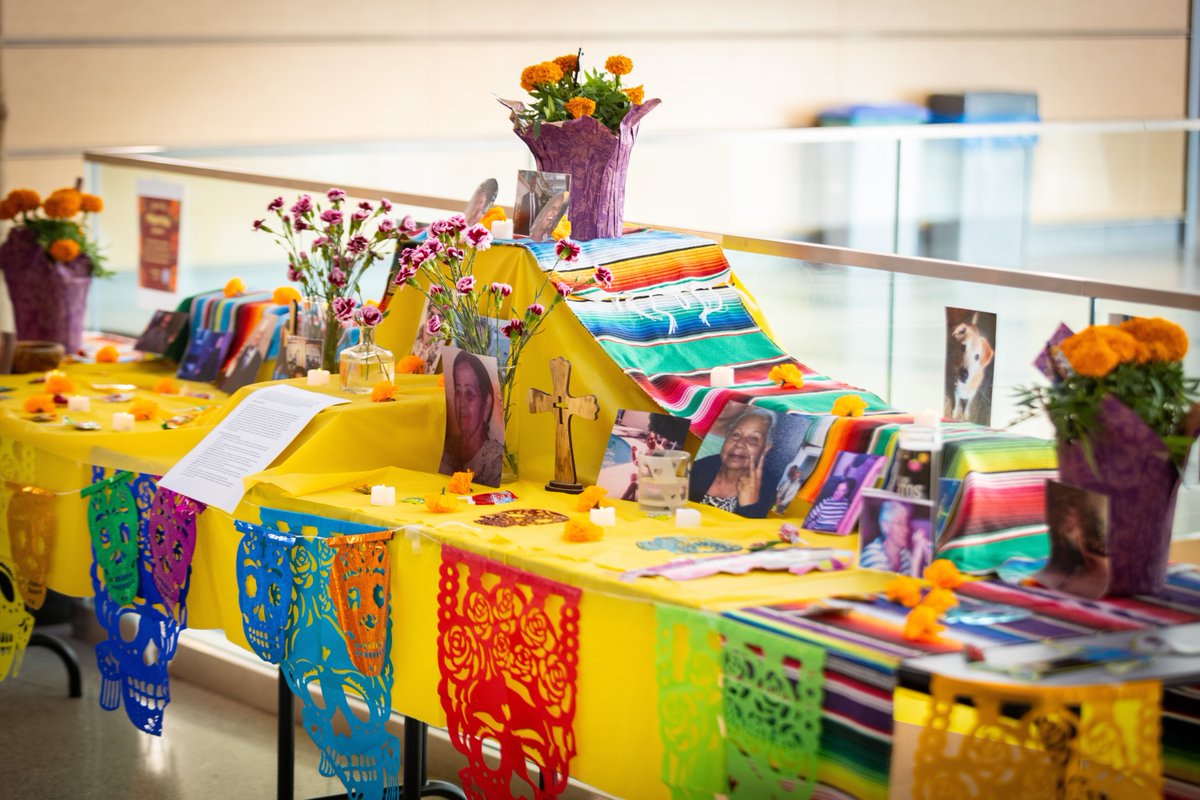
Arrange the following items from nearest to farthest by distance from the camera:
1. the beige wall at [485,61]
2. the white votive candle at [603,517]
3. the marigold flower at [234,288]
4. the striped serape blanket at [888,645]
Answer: the striped serape blanket at [888,645] → the white votive candle at [603,517] → the marigold flower at [234,288] → the beige wall at [485,61]

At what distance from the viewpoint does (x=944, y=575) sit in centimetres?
217

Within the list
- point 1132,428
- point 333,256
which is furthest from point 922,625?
point 333,256

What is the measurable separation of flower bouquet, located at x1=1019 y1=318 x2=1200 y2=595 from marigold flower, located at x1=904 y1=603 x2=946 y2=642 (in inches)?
11.7

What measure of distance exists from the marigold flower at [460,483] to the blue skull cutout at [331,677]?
215 millimetres

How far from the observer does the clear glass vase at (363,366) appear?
312 centimetres

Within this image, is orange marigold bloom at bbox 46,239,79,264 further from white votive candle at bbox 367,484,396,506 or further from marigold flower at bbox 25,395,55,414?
white votive candle at bbox 367,484,396,506

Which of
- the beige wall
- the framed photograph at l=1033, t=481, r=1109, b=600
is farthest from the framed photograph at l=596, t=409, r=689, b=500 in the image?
A: the beige wall

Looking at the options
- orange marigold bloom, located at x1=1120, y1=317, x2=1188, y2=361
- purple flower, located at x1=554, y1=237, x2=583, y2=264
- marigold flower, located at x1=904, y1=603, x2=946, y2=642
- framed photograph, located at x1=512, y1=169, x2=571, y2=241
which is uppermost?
framed photograph, located at x1=512, y1=169, x2=571, y2=241

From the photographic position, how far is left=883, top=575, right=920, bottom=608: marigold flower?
2.14m

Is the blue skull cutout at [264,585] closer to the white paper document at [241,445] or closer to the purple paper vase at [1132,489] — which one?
the white paper document at [241,445]

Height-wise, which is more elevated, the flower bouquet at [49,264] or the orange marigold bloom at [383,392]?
the flower bouquet at [49,264]

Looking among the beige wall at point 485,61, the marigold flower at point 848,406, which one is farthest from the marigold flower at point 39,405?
the beige wall at point 485,61

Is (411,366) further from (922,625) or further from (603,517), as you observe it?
(922,625)

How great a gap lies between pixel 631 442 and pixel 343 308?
727mm
